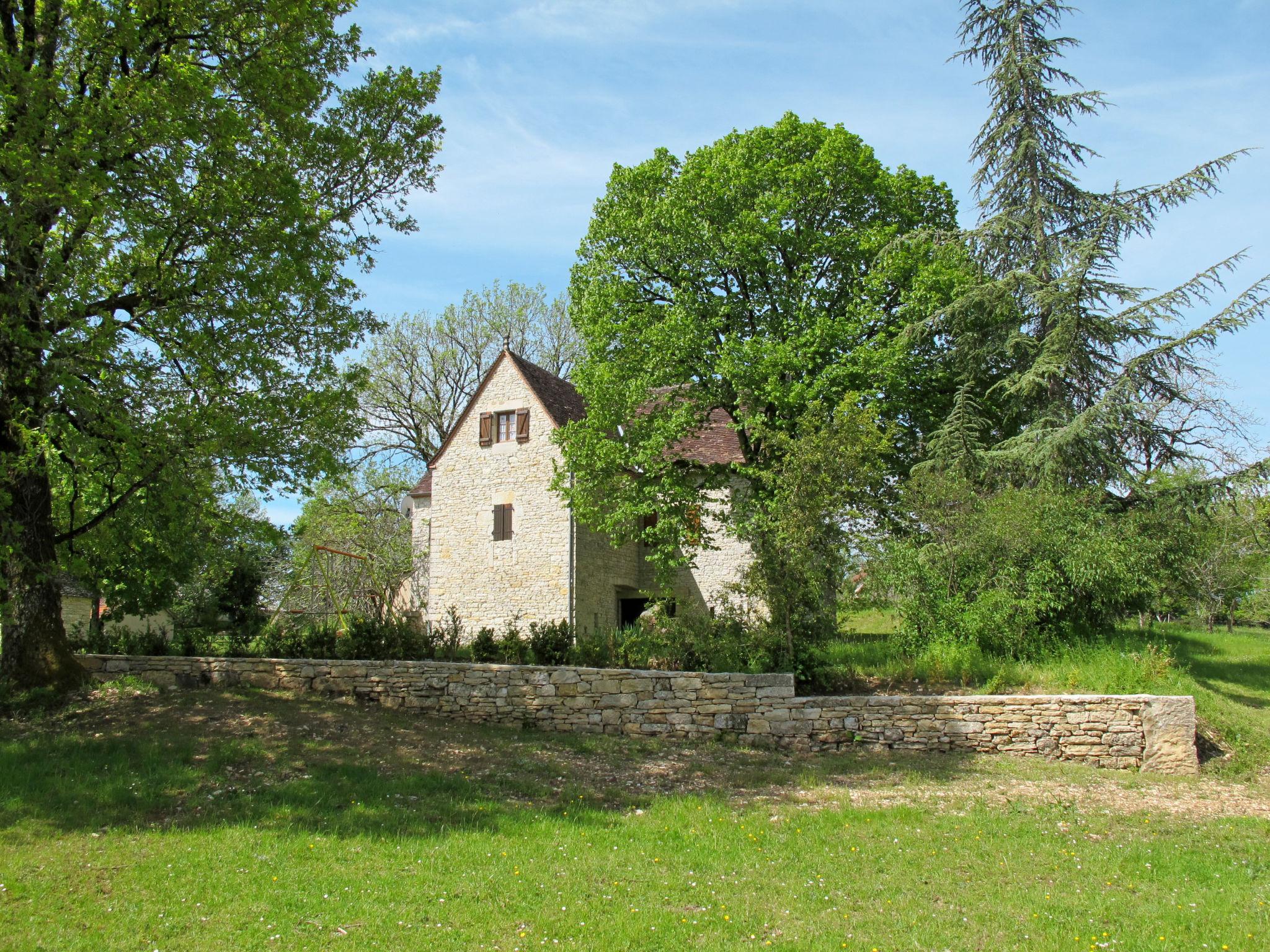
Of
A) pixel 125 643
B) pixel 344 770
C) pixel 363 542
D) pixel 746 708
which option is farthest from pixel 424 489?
pixel 344 770

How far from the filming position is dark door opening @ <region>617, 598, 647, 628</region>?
25345 millimetres

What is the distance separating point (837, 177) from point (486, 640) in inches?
475

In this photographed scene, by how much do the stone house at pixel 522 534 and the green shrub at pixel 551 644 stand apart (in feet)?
25.9

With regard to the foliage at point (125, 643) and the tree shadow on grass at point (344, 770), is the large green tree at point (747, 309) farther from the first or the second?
the foliage at point (125, 643)

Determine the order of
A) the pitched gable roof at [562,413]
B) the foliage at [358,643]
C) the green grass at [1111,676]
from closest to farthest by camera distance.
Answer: the green grass at [1111,676] → the foliage at [358,643] → the pitched gable roof at [562,413]

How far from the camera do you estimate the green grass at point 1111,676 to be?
11430 millimetres

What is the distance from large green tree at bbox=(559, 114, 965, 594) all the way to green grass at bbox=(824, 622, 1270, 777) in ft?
15.7

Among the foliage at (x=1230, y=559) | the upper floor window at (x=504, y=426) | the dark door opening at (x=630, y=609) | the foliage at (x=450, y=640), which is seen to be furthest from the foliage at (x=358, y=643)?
the foliage at (x=1230, y=559)

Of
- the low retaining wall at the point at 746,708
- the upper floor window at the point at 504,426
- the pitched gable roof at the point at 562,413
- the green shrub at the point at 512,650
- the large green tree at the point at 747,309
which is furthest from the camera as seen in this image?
the pitched gable roof at the point at 562,413

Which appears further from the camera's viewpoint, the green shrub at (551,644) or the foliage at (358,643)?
the foliage at (358,643)

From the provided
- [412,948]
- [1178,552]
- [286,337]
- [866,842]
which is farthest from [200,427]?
[1178,552]

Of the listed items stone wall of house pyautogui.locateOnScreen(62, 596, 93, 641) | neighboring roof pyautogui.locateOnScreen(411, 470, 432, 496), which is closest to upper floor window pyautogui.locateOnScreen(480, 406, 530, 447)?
neighboring roof pyautogui.locateOnScreen(411, 470, 432, 496)

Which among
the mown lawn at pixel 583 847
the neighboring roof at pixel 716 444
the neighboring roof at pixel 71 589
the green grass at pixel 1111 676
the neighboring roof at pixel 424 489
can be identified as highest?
the neighboring roof at pixel 716 444

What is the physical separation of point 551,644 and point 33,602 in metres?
7.54
